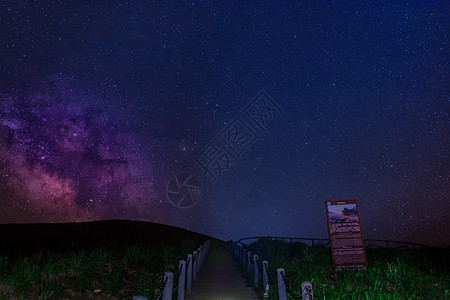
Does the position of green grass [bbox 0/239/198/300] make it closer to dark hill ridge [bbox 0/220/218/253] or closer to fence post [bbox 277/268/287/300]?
fence post [bbox 277/268/287/300]

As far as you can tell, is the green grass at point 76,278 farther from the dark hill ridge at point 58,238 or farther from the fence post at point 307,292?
the dark hill ridge at point 58,238

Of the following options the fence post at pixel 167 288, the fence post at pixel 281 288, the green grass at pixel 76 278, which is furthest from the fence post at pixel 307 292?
the green grass at pixel 76 278

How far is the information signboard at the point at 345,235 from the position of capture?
938 centimetres

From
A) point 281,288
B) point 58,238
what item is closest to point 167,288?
point 281,288

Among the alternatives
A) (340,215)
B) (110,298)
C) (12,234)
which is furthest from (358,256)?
(12,234)

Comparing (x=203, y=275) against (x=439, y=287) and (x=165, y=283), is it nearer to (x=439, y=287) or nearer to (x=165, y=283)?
(x=165, y=283)

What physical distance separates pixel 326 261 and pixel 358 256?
2.06m

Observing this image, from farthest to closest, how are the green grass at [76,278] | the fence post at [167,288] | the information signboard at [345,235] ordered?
1. the information signboard at [345,235]
2. the green grass at [76,278]
3. the fence post at [167,288]

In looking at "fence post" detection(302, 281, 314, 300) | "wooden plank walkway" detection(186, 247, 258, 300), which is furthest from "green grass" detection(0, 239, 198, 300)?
"fence post" detection(302, 281, 314, 300)

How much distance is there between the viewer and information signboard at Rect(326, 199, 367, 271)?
9.38 metres

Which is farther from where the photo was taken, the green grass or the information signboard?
the information signboard

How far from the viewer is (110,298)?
26.1 feet

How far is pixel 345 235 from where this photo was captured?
9617 mm

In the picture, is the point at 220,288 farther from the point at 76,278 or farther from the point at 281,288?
the point at 76,278
